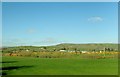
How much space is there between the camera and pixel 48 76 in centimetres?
2353

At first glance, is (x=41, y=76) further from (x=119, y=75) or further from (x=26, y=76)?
(x=119, y=75)

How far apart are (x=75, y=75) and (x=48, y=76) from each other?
2648 mm

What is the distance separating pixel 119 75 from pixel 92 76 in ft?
8.04

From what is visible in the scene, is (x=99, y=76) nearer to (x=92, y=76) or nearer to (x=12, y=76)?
(x=92, y=76)

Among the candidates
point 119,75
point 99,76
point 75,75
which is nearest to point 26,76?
point 75,75

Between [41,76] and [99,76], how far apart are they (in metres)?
4.92

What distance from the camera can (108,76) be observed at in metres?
24.2

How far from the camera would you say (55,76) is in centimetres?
2380

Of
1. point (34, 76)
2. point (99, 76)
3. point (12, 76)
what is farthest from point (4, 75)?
point (99, 76)

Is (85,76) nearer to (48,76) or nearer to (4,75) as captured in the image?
(48,76)

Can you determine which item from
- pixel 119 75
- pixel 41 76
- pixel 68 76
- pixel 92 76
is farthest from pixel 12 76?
pixel 119 75

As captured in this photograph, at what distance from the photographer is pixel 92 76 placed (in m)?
24.2

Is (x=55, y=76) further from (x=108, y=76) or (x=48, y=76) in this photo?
(x=108, y=76)

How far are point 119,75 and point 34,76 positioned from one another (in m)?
7.33
